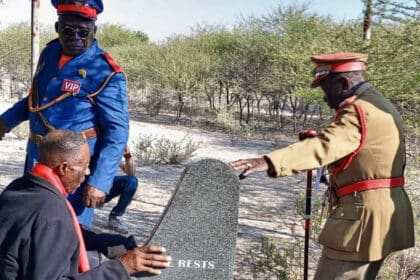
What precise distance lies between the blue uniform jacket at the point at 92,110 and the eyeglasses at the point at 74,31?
11cm

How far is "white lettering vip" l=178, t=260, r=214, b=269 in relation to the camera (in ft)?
8.71

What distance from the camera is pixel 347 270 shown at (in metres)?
3.09

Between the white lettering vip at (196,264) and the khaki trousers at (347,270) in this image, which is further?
the khaki trousers at (347,270)

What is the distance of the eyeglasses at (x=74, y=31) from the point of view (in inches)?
139

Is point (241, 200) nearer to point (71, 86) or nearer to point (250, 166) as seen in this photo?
point (71, 86)

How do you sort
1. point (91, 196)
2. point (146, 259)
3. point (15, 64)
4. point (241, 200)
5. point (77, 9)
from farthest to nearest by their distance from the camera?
point (15, 64)
point (241, 200)
point (77, 9)
point (91, 196)
point (146, 259)

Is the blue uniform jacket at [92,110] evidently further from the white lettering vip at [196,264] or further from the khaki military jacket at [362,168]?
the khaki military jacket at [362,168]

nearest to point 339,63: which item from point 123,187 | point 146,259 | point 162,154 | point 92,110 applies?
point 146,259

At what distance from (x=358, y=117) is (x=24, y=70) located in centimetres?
2403

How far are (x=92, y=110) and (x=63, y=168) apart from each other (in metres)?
1.42

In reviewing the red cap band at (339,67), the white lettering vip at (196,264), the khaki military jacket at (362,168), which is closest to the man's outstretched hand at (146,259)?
the white lettering vip at (196,264)

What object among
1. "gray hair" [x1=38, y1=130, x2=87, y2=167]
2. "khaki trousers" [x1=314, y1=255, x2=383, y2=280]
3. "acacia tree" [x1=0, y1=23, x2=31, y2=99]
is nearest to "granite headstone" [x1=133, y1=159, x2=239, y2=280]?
"gray hair" [x1=38, y1=130, x2=87, y2=167]

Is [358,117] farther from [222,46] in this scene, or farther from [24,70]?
[24,70]

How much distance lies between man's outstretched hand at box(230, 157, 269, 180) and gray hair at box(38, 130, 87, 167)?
757mm
